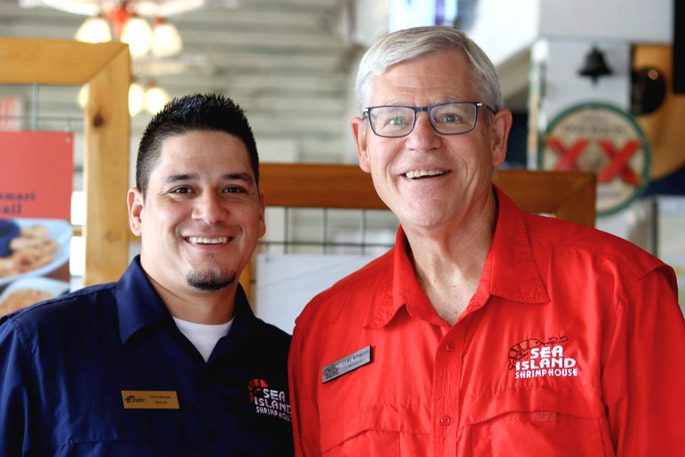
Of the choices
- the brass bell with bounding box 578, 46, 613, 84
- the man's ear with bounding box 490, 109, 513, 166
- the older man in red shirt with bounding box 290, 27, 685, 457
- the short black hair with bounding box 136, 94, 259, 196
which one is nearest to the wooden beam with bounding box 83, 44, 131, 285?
the short black hair with bounding box 136, 94, 259, 196

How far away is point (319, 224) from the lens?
10977 mm

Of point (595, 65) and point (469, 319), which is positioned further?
point (595, 65)

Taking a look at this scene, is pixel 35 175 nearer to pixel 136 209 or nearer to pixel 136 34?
pixel 136 209

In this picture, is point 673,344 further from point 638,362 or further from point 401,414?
point 401,414

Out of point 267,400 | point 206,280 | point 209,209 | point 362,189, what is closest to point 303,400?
point 267,400

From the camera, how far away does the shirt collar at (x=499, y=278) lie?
1870 millimetres

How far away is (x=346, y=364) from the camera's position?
2.04 meters

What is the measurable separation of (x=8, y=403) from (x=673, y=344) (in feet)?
4.04

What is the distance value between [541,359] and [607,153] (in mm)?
3721

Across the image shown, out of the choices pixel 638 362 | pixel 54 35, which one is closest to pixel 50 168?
pixel 638 362

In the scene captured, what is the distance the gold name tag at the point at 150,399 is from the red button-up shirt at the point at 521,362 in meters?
0.36

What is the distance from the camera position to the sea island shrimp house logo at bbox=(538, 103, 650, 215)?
17.3 ft

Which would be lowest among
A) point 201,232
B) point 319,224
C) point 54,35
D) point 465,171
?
point 319,224

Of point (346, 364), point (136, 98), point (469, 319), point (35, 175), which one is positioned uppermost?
point (136, 98)
